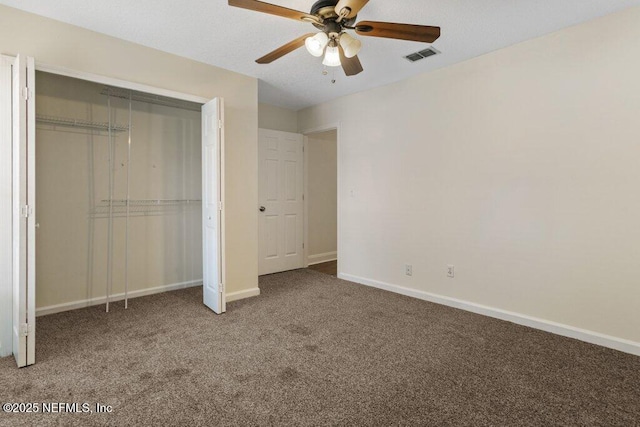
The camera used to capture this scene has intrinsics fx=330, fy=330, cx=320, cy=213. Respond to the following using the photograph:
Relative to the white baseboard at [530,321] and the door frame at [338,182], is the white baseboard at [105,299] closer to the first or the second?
the door frame at [338,182]

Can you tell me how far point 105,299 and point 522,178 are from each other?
4.37 meters

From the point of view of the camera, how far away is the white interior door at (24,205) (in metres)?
2.16

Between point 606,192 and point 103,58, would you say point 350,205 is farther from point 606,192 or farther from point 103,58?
point 103,58

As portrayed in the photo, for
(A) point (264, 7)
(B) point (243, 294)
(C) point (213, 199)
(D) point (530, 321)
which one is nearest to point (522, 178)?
(D) point (530, 321)

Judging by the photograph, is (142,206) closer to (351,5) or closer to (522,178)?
(351,5)

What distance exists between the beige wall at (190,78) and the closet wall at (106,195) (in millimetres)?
692

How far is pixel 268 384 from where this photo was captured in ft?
6.67

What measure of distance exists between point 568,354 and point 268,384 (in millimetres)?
2203

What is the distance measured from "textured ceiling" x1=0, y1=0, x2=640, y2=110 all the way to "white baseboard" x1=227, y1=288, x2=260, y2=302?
2.49m

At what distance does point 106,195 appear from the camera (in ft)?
11.7

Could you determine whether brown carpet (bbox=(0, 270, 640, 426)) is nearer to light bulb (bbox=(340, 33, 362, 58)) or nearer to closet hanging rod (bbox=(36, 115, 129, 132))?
closet hanging rod (bbox=(36, 115, 129, 132))

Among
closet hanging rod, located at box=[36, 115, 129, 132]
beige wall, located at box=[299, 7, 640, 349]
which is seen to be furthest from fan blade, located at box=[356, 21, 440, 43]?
closet hanging rod, located at box=[36, 115, 129, 132]

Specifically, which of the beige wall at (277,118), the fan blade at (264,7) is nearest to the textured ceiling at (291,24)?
the fan blade at (264,7)

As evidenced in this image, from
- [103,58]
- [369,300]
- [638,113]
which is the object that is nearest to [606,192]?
[638,113]
